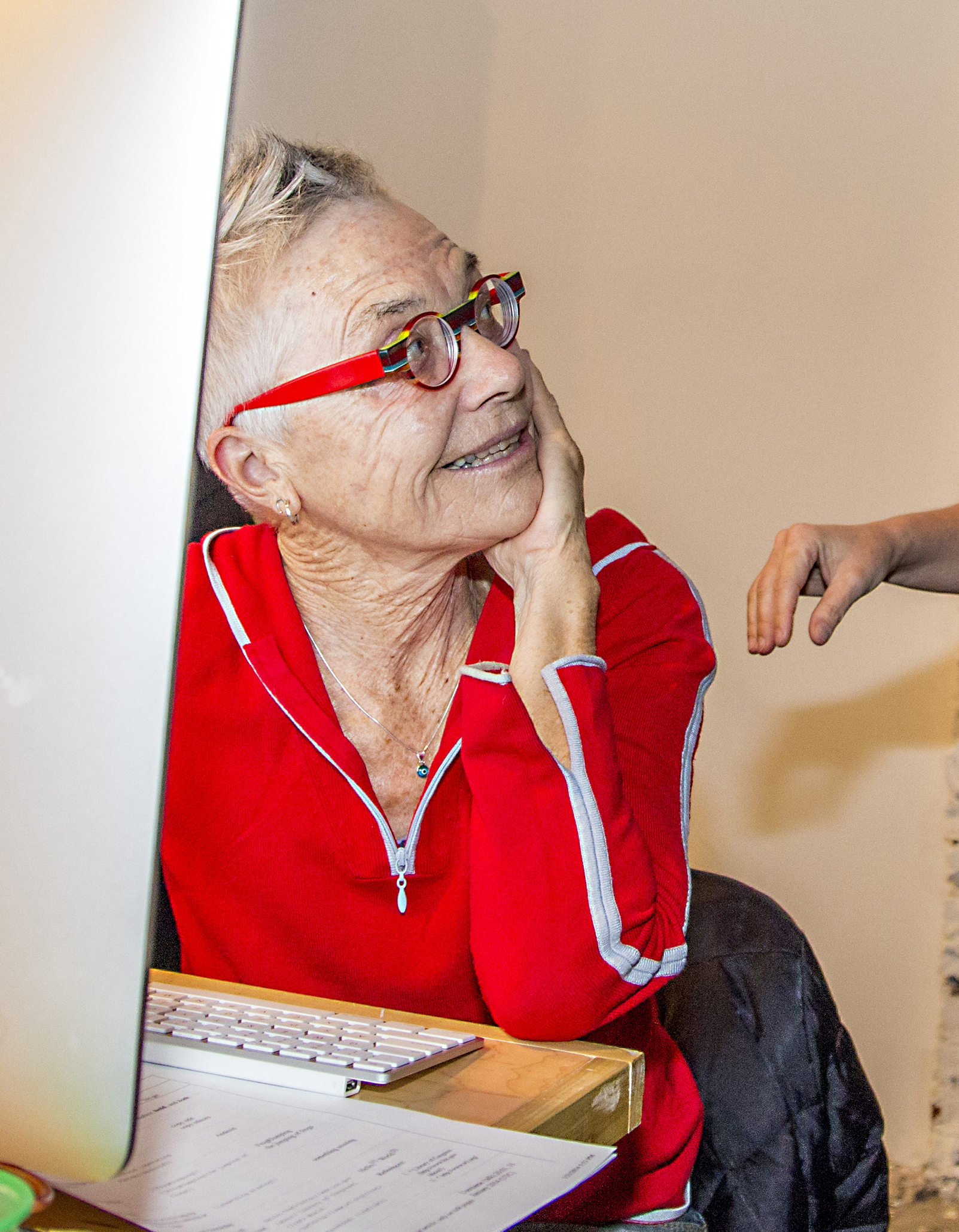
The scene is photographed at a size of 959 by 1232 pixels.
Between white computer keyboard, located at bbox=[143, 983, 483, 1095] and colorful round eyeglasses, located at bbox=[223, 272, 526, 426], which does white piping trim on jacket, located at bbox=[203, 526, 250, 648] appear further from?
white computer keyboard, located at bbox=[143, 983, 483, 1095]

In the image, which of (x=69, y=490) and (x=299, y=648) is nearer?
(x=69, y=490)

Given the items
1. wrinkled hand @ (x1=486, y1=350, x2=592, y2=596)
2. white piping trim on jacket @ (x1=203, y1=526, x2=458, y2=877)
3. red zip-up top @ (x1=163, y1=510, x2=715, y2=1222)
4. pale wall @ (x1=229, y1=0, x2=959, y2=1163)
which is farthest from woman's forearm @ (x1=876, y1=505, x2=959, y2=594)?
pale wall @ (x1=229, y1=0, x2=959, y2=1163)

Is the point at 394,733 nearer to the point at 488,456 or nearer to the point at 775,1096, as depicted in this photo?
the point at 488,456

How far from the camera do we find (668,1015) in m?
1.30

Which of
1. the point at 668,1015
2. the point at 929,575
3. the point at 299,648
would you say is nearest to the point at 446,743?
the point at 299,648

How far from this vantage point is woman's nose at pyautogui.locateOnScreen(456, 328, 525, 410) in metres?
1.23

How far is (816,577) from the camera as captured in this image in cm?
131

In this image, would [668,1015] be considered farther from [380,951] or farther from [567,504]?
[567,504]

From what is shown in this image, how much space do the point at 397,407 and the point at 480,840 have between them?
45 cm

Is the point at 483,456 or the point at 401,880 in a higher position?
the point at 483,456

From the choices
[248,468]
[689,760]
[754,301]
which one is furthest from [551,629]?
[754,301]

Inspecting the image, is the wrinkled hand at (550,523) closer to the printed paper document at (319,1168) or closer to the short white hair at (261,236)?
the short white hair at (261,236)

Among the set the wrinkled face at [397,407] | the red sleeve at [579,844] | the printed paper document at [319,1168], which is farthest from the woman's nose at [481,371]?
the printed paper document at [319,1168]

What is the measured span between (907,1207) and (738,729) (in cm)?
102
